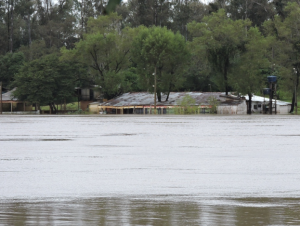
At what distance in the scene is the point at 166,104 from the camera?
97.8m

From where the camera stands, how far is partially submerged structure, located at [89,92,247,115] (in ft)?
304

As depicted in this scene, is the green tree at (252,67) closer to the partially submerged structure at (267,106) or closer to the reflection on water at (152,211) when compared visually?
the partially submerged structure at (267,106)

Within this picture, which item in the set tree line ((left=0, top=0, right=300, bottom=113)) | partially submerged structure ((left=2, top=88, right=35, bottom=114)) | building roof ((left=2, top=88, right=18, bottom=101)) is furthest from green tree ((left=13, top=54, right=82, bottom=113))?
partially submerged structure ((left=2, top=88, right=35, bottom=114))

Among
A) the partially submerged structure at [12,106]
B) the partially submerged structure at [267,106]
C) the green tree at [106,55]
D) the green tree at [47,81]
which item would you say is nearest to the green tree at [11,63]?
the partially submerged structure at [12,106]

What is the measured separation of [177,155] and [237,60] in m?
74.5

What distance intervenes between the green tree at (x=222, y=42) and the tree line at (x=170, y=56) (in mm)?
146

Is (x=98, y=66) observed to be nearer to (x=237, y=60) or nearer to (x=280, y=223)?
(x=237, y=60)

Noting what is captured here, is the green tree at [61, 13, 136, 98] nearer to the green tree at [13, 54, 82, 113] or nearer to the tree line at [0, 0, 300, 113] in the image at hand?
the tree line at [0, 0, 300, 113]

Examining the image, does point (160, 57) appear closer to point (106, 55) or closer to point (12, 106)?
point (106, 55)

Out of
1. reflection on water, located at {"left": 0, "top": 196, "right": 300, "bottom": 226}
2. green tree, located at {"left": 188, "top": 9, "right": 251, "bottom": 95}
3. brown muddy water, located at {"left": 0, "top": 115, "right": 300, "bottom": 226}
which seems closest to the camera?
reflection on water, located at {"left": 0, "top": 196, "right": 300, "bottom": 226}

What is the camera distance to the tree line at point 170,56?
8975 cm

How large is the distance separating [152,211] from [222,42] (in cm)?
8318

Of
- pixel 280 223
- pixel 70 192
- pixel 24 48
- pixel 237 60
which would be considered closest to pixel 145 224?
pixel 280 223

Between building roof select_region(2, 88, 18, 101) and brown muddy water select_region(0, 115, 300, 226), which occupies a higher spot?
building roof select_region(2, 88, 18, 101)
